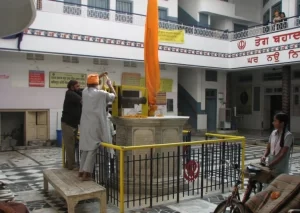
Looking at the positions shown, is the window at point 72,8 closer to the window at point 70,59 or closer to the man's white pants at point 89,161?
the window at point 70,59

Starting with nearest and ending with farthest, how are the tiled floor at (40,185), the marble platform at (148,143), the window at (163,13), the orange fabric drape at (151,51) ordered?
the tiled floor at (40,185) < the marble platform at (148,143) < the orange fabric drape at (151,51) < the window at (163,13)

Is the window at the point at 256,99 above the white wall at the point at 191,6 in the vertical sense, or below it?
below

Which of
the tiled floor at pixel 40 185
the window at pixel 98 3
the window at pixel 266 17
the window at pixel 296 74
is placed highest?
the window at pixel 266 17

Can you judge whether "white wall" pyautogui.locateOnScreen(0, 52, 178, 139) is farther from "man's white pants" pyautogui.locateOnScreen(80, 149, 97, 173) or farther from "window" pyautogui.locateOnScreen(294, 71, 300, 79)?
"window" pyautogui.locateOnScreen(294, 71, 300, 79)

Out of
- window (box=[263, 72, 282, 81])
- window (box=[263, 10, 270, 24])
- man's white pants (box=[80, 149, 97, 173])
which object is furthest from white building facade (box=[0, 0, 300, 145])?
man's white pants (box=[80, 149, 97, 173])

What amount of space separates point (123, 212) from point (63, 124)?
6.23 feet

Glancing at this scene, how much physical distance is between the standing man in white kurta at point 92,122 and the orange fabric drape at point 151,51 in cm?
112

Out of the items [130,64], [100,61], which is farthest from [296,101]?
[100,61]

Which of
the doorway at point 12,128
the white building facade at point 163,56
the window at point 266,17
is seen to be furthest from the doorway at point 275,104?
the doorway at point 12,128

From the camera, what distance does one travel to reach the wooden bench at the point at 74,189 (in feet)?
13.3

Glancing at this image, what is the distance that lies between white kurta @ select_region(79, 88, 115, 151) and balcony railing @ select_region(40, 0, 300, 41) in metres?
7.19

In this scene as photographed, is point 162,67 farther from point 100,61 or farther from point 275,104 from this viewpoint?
point 275,104

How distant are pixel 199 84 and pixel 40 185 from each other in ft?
36.3

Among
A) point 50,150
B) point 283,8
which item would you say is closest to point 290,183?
point 50,150
